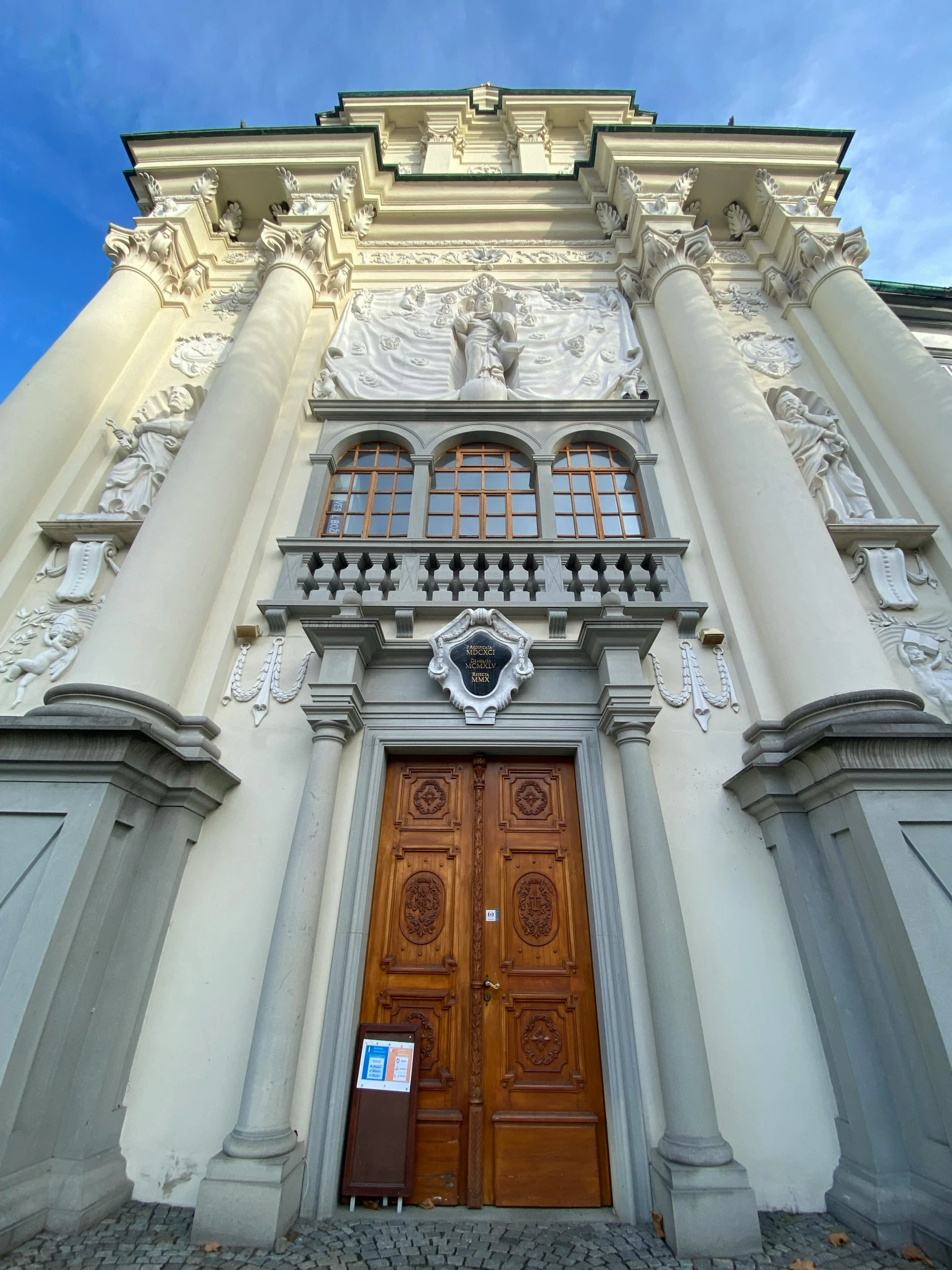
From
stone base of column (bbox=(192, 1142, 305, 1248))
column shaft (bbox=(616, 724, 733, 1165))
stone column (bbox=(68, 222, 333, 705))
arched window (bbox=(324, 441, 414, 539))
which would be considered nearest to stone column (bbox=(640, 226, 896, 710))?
column shaft (bbox=(616, 724, 733, 1165))

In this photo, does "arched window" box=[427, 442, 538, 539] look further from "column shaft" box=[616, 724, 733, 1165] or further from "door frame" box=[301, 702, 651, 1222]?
"column shaft" box=[616, 724, 733, 1165]

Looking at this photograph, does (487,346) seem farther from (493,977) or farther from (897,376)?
(493,977)

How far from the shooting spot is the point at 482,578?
600 centimetres

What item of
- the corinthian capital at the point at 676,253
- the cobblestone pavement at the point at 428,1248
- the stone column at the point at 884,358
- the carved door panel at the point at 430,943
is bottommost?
the cobblestone pavement at the point at 428,1248

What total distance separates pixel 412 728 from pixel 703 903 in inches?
106

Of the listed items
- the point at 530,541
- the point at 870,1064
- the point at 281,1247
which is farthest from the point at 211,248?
the point at 870,1064

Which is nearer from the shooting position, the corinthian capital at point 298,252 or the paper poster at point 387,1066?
the paper poster at point 387,1066

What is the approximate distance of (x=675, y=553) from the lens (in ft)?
20.6

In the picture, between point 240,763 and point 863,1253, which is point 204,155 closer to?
point 240,763

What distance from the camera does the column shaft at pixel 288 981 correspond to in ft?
11.6

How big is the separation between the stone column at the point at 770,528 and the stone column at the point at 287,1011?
3.65m

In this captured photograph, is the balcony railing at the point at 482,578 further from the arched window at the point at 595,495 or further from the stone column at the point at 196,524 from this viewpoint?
the stone column at the point at 196,524

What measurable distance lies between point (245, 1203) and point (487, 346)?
9.25 meters

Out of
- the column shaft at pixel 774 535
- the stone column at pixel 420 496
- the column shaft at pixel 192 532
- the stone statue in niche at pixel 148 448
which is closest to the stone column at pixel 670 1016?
the column shaft at pixel 774 535
